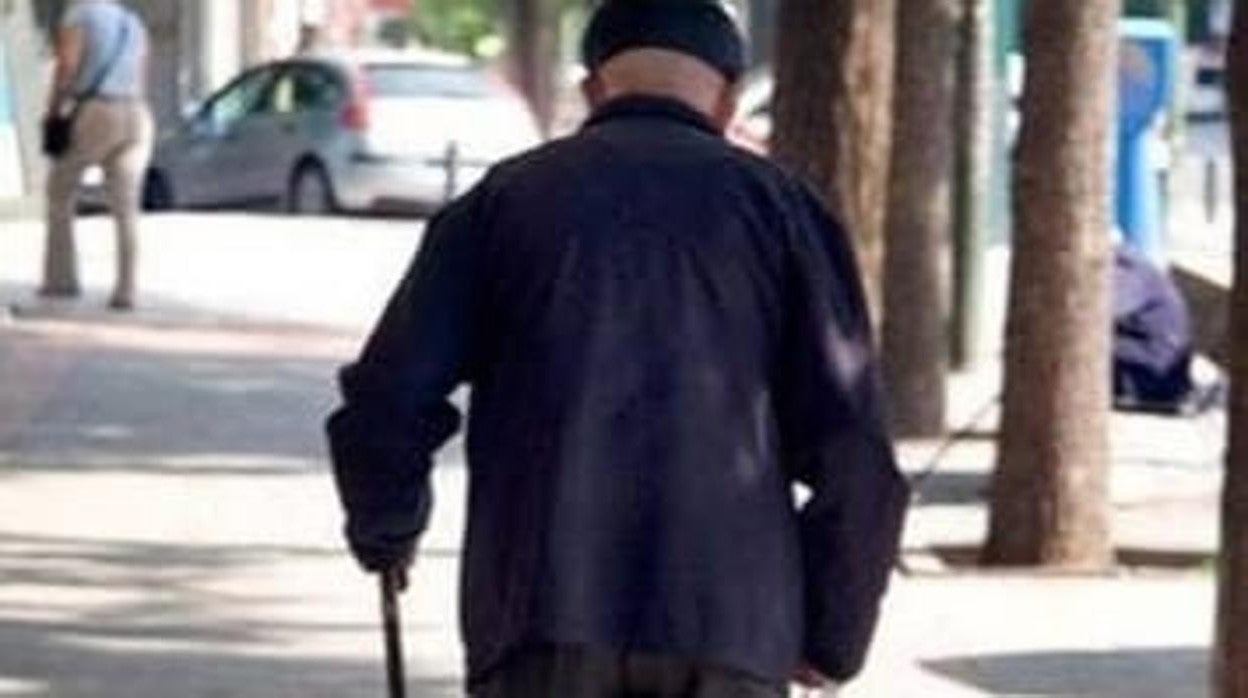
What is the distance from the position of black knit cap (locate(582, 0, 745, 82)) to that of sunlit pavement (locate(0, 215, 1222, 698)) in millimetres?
4701

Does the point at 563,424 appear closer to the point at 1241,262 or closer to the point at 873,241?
the point at 1241,262

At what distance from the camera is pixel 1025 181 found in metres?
12.6

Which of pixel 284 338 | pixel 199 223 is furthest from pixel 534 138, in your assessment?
pixel 284 338

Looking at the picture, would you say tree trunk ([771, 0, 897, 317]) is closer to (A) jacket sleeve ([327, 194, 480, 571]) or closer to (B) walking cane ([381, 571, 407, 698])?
(B) walking cane ([381, 571, 407, 698])

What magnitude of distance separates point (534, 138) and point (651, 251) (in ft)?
86.6

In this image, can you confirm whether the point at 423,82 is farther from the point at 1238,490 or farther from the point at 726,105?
the point at 726,105

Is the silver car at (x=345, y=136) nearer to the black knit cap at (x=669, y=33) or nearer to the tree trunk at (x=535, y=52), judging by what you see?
the tree trunk at (x=535, y=52)

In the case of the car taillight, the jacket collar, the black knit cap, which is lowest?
the car taillight

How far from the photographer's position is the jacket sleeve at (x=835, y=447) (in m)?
5.11

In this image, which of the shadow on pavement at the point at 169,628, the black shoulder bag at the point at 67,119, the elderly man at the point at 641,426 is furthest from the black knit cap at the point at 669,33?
the black shoulder bag at the point at 67,119

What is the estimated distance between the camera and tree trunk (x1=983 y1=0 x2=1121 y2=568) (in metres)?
12.4

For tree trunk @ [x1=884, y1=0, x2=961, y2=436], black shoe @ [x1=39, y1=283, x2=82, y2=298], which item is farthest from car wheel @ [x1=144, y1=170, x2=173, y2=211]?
tree trunk @ [x1=884, y1=0, x2=961, y2=436]

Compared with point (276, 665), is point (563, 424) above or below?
above

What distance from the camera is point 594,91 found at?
5410mm
